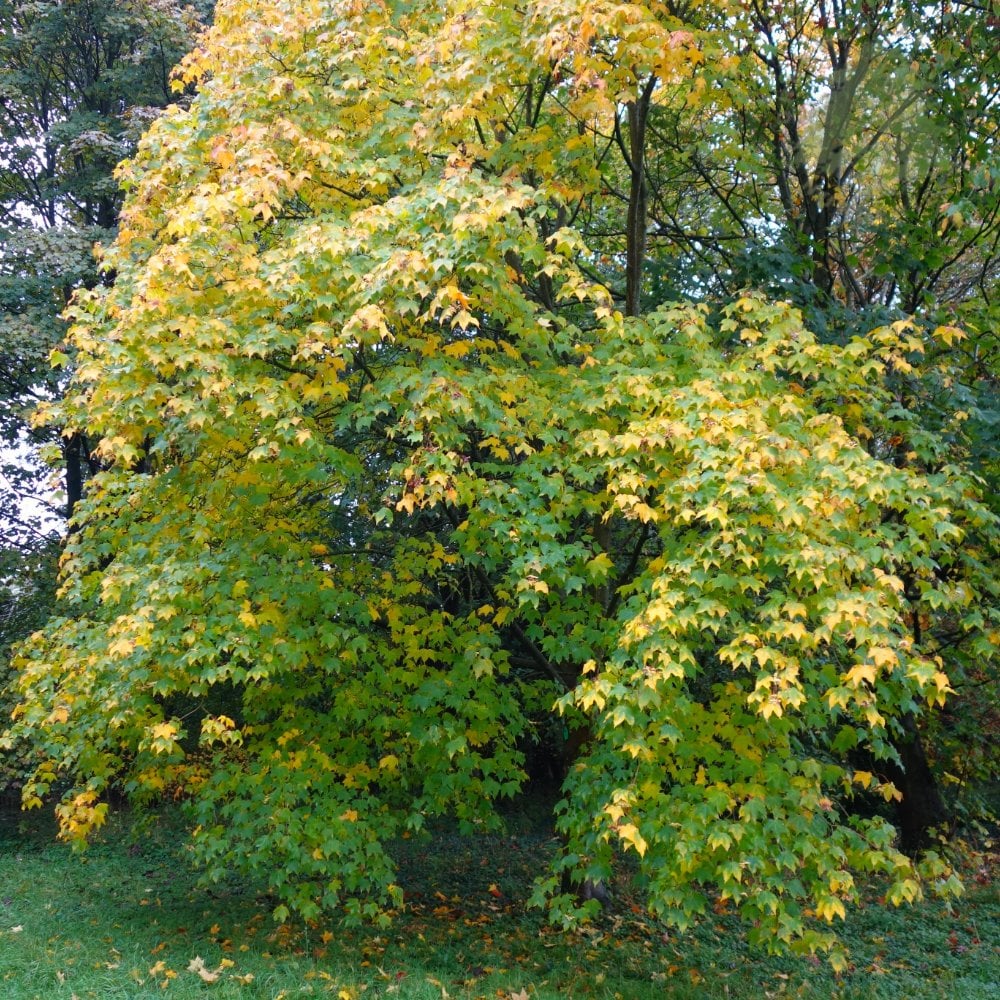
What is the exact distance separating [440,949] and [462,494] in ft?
14.3

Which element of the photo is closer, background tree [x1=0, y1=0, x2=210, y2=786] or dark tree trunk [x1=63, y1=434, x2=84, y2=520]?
background tree [x1=0, y1=0, x2=210, y2=786]

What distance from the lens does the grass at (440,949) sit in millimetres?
6434

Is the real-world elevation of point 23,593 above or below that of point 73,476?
below

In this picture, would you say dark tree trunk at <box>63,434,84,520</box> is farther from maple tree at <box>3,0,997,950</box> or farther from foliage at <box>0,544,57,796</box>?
maple tree at <box>3,0,997,950</box>

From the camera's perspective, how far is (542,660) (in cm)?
786

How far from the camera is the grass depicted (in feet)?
21.1

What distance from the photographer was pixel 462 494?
19.6 ft

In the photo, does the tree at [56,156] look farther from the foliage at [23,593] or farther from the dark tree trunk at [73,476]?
the foliage at [23,593]

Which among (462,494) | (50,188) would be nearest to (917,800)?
(462,494)

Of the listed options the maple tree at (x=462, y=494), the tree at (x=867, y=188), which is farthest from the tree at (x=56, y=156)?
the tree at (x=867, y=188)

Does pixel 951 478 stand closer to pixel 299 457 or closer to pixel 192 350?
pixel 299 457

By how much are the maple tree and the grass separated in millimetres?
803

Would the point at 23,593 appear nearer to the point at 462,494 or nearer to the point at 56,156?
the point at 56,156

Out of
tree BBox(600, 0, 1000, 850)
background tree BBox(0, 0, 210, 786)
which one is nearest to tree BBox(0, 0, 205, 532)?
background tree BBox(0, 0, 210, 786)
